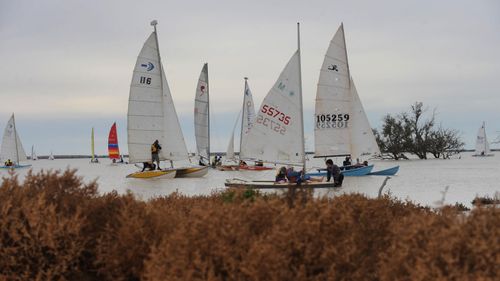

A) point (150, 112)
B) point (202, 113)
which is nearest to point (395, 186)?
point (150, 112)

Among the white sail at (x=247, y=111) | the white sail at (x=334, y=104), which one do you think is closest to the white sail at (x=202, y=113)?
the white sail at (x=247, y=111)

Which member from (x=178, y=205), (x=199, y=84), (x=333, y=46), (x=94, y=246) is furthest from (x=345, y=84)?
(x=94, y=246)

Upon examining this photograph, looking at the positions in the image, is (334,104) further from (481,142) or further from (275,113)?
(481,142)

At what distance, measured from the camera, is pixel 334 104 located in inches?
1633

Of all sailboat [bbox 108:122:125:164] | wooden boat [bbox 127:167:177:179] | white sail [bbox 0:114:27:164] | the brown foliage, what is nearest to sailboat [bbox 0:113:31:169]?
white sail [bbox 0:114:27:164]

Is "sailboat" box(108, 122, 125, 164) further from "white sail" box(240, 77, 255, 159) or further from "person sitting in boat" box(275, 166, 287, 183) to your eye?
"person sitting in boat" box(275, 166, 287, 183)

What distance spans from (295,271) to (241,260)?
58 centimetres

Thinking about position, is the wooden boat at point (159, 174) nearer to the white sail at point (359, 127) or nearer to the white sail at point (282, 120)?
the white sail at point (359, 127)

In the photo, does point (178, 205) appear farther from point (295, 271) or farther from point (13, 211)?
point (295, 271)

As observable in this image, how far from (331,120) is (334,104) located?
121 centimetres

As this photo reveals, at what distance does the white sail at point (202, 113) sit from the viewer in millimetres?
61656

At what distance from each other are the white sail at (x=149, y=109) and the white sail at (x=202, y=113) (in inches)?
669

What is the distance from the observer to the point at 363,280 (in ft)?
19.6

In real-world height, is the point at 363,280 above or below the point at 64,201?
below
